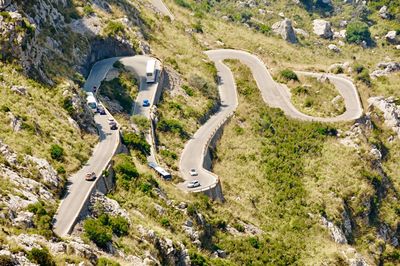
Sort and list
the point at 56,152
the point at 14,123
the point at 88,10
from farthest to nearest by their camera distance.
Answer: the point at 88,10 < the point at 14,123 < the point at 56,152

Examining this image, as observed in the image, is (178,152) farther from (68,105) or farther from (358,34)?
(358,34)

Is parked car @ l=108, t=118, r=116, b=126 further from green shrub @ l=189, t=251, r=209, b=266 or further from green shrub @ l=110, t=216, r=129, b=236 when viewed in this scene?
green shrub @ l=189, t=251, r=209, b=266

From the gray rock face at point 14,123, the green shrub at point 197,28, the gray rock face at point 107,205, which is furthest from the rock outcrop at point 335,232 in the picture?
the green shrub at point 197,28

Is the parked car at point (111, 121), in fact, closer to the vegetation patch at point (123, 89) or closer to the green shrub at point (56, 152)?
the vegetation patch at point (123, 89)

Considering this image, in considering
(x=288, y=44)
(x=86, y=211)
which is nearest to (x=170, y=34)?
(x=288, y=44)

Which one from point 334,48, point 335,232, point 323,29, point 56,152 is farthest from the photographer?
point 323,29

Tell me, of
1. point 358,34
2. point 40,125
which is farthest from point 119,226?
point 358,34
